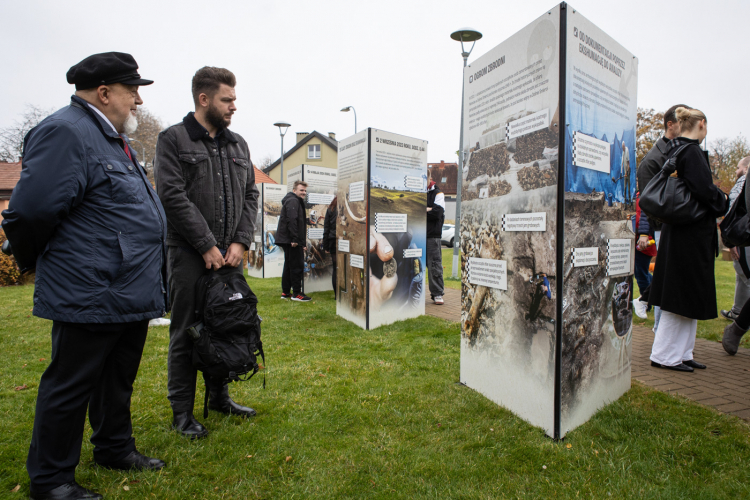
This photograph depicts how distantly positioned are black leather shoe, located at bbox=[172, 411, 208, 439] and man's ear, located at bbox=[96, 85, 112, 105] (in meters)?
1.98

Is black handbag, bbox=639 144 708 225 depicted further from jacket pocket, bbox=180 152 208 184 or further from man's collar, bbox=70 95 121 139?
man's collar, bbox=70 95 121 139

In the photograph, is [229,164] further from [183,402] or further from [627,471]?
[627,471]

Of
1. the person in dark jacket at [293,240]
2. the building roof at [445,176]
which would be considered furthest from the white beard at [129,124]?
the building roof at [445,176]

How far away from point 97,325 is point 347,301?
4.86 metres

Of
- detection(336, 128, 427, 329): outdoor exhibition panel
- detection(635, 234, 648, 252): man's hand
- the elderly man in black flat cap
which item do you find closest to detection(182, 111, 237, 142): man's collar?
the elderly man in black flat cap

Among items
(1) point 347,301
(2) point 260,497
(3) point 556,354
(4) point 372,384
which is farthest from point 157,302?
(1) point 347,301

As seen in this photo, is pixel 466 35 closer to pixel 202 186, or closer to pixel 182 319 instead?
pixel 202 186

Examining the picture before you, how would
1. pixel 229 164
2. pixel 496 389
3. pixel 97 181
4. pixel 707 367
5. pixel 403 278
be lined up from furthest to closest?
pixel 403 278 < pixel 707 367 < pixel 496 389 < pixel 229 164 < pixel 97 181

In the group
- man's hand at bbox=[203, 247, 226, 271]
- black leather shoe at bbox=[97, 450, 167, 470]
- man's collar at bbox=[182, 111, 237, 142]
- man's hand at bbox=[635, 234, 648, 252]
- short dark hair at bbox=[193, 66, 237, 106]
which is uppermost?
short dark hair at bbox=[193, 66, 237, 106]

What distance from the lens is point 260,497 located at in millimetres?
2484

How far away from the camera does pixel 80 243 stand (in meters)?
2.25

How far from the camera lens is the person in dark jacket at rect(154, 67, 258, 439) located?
116 inches

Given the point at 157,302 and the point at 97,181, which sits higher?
the point at 97,181

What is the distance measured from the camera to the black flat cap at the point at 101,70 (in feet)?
7.79
